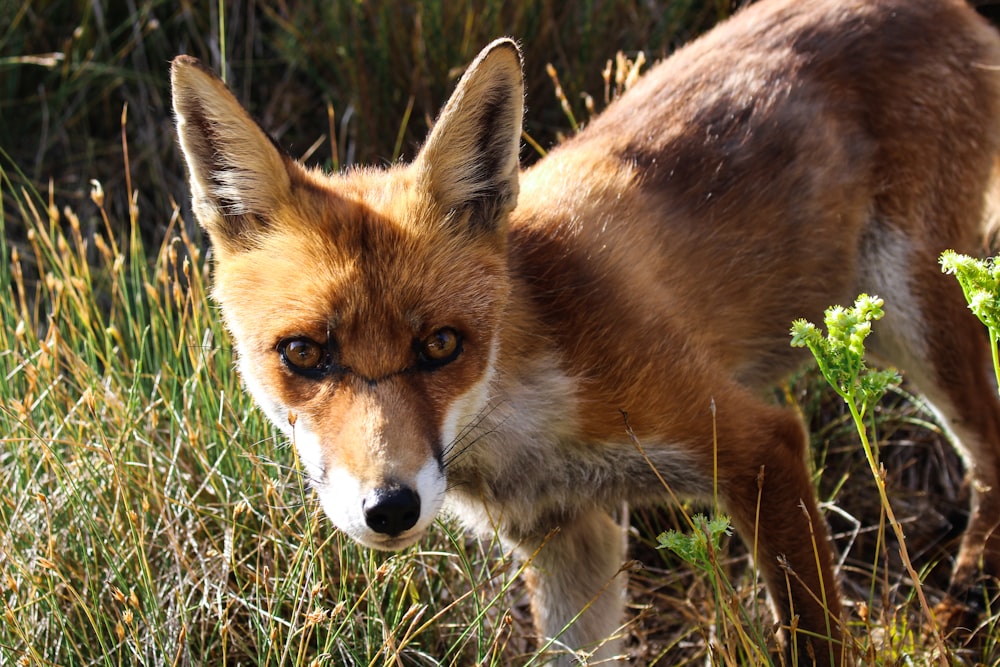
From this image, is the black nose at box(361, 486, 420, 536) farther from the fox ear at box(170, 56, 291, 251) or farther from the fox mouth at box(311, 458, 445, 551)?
the fox ear at box(170, 56, 291, 251)

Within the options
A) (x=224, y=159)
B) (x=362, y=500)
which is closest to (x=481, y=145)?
(x=224, y=159)

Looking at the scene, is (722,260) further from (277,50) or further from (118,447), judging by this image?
(277,50)

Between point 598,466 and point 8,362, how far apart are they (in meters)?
2.37

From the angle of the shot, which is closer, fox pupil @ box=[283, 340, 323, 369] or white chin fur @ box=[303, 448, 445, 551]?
white chin fur @ box=[303, 448, 445, 551]

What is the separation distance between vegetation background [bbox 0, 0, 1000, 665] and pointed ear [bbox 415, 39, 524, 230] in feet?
1.62

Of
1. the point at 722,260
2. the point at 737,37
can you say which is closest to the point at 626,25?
the point at 737,37

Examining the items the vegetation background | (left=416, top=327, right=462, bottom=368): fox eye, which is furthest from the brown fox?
the vegetation background

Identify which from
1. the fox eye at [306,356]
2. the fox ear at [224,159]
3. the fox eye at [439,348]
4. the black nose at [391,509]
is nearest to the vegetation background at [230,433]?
the fox ear at [224,159]

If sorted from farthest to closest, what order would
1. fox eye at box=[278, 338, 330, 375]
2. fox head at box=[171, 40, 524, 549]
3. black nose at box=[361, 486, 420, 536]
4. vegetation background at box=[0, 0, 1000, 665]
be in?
vegetation background at box=[0, 0, 1000, 665], fox eye at box=[278, 338, 330, 375], fox head at box=[171, 40, 524, 549], black nose at box=[361, 486, 420, 536]

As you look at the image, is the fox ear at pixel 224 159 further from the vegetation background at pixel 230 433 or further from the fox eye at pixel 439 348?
the fox eye at pixel 439 348

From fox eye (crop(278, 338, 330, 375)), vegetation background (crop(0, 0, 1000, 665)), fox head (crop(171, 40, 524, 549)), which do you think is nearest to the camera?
fox head (crop(171, 40, 524, 549))

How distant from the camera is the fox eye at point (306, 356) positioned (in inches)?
103

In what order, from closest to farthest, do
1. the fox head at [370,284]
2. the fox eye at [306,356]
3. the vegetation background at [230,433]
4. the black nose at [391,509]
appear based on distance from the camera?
the black nose at [391,509]
the fox head at [370,284]
the fox eye at [306,356]
the vegetation background at [230,433]

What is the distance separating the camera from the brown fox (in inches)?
104
